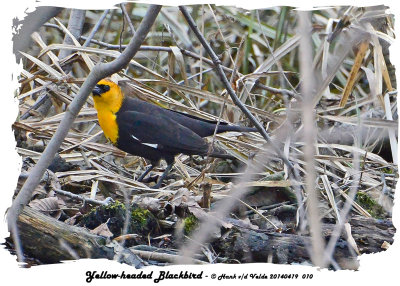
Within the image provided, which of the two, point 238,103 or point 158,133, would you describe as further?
point 158,133

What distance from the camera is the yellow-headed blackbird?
2631 mm

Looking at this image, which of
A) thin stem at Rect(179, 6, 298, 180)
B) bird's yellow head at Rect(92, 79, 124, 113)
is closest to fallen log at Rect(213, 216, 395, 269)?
thin stem at Rect(179, 6, 298, 180)

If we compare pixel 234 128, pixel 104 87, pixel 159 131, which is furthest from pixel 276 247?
pixel 104 87

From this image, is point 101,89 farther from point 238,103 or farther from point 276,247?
point 276,247

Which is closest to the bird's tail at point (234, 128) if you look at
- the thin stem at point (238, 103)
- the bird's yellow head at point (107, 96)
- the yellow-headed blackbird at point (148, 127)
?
the yellow-headed blackbird at point (148, 127)

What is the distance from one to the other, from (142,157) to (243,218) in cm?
72

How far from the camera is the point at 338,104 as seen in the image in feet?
7.67

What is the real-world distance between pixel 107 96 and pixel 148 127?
9.9 inches

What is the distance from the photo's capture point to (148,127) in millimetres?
2832

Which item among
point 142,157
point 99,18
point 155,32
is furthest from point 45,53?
point 142,157

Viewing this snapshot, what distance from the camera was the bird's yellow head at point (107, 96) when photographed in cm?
269

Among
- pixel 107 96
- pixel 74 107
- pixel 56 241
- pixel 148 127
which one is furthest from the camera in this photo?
pixel 148 127

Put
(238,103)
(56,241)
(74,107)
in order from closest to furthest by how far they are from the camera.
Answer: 1. (74,107)
2. (56,241)
3. (238,103)

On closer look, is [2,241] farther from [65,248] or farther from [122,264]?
[122,264]
